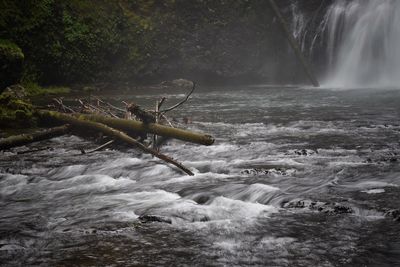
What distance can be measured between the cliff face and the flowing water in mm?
12097

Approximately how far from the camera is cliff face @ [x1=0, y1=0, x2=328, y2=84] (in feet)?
68.5

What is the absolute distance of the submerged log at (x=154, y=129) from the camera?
7320 millimetres

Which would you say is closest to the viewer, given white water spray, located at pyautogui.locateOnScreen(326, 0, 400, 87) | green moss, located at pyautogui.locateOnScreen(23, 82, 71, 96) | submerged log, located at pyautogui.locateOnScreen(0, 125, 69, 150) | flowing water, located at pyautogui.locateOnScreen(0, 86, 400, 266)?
flowing water, located at pyautogui.locateOnScreen(0, 86, 400, 266)

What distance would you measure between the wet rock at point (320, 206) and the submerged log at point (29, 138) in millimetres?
5714

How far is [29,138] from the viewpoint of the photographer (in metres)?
9.02

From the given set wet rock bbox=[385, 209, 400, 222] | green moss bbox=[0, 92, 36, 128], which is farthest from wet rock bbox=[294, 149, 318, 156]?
green moss bbox=[0, 92, 36, 128]

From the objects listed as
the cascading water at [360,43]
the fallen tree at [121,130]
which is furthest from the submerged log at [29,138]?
the cascading water at [360,43]

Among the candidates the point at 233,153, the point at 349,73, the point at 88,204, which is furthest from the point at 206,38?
the point at 88,204

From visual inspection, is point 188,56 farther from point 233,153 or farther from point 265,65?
point 233,153

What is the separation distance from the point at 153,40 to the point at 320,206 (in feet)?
64.7

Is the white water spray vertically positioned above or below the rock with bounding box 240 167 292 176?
above

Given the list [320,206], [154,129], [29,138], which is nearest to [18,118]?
[29,138]

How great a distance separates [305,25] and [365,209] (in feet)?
65.7

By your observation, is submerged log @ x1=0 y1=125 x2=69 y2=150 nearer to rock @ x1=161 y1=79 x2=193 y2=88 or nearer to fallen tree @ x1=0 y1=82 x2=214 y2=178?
fallen tree @ x1=0 y1=82 x2=214 y2=178
